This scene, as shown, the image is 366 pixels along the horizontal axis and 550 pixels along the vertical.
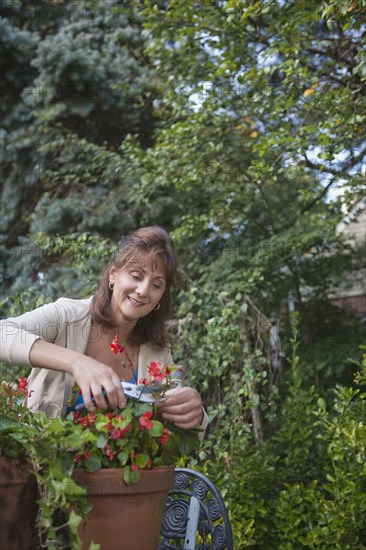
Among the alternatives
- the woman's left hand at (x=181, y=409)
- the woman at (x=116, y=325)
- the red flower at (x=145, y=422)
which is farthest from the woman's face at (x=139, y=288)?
the red flower at (x=145, y=422)

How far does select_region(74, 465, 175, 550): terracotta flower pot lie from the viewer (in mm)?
1306

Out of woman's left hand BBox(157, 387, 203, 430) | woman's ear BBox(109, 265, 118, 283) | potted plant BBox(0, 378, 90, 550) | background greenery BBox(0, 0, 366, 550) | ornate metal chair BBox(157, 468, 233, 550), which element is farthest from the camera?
background greenery BBox(0, 0, 366, 550)

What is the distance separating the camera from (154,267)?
189cm

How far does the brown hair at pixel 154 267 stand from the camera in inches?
75.9

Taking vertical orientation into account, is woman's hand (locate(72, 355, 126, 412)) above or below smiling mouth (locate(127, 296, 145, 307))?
below

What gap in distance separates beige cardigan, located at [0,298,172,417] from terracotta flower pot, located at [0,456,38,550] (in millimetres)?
261

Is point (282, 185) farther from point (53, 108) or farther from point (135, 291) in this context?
point (135, 291)

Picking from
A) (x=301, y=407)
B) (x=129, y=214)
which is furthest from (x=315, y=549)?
(x=129, y=214)

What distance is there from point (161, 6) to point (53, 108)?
141cm

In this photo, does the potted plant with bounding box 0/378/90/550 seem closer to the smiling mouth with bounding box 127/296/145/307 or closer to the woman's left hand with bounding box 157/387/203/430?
the woman's left hand with bounding box 157/387/203/430

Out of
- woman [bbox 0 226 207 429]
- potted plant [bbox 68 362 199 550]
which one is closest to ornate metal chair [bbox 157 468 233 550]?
woman [bbox 0 226 207 429]

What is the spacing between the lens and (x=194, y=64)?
197 inches

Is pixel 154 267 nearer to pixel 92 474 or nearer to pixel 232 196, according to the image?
pixel 92 474

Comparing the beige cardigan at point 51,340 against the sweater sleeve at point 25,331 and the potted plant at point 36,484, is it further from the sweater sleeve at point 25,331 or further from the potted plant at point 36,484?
the potted plant at point 36,484
